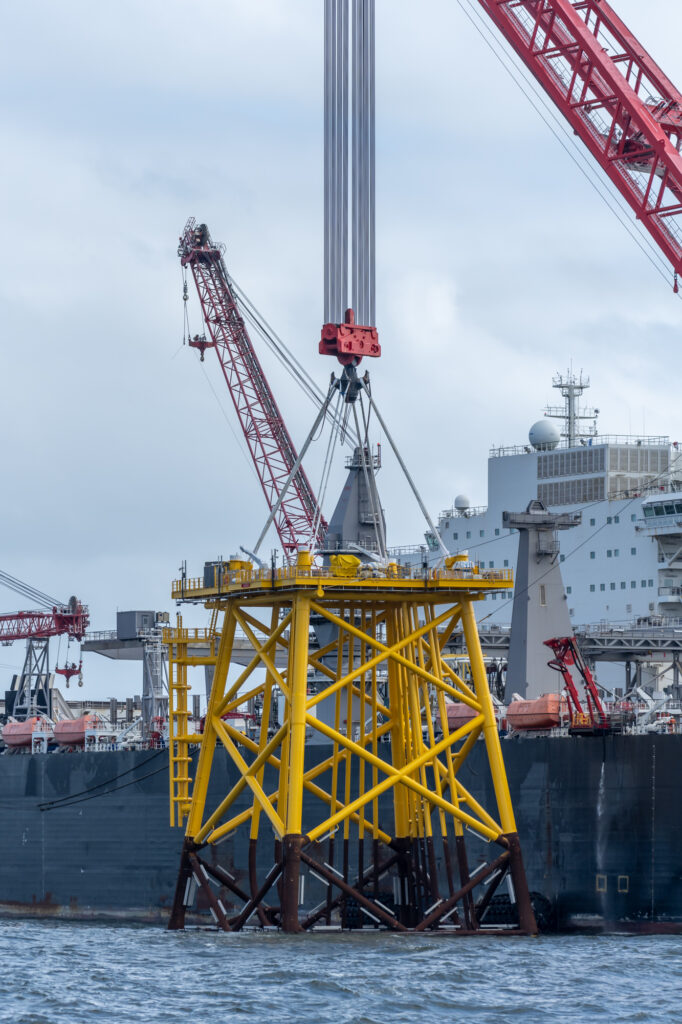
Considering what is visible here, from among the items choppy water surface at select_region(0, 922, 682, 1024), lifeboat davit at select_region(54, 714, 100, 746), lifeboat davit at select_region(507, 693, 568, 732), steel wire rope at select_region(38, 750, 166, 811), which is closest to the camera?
choppy water surface at select_region(0, 922, 682, 1024)

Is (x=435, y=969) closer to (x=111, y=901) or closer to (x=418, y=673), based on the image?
(x=418, y=673)

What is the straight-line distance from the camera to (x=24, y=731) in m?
66.9

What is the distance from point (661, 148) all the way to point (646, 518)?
1662 cm

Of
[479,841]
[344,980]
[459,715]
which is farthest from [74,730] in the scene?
[344,980]

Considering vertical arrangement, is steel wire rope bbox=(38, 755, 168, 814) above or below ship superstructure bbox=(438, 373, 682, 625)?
below

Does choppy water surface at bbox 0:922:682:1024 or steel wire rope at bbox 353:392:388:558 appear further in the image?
steel wire rope at bbox 353:392:388:558

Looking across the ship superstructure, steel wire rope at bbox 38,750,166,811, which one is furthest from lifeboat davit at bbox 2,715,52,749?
the ship superstructure

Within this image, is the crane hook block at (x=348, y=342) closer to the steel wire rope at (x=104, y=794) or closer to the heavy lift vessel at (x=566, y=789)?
the heavy lift vessel at (x=566, y=789)

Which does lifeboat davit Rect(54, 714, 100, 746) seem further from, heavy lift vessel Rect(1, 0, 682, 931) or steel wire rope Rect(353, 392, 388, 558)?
steel wire rope Rect(353, 392, 388, 558)

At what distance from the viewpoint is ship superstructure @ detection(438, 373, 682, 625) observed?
67.5 meters

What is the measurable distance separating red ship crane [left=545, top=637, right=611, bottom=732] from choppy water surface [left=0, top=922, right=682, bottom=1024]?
607 cm

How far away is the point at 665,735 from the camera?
4803cm

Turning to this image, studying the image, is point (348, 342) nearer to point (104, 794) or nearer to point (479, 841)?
point (479, 841)

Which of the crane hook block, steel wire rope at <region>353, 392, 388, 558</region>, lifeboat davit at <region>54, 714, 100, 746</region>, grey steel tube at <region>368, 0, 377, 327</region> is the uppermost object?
grey steel tube at <region>368, 0, 377, 327</region>
